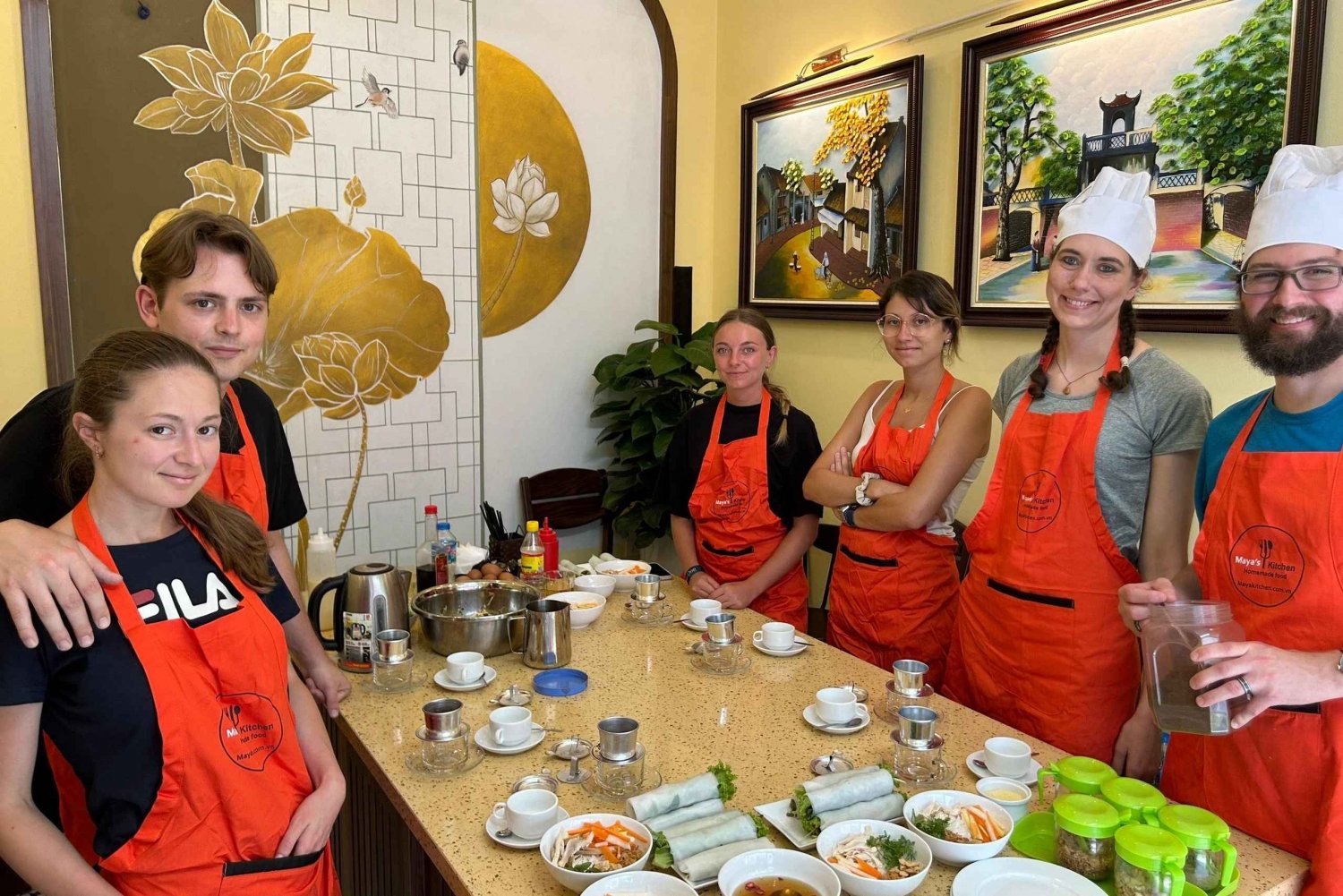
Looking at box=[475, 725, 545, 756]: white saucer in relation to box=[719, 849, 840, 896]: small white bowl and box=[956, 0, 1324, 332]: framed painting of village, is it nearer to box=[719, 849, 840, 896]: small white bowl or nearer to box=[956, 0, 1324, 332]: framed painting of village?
box=[719, 849, 840, 896]: small white bowl

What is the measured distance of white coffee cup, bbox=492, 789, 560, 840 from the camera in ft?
4.69

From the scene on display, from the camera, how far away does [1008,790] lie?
5.08 feet

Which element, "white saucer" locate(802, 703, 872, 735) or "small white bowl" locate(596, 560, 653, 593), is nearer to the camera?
"white saucer" locate(802, 703, 872, 735)

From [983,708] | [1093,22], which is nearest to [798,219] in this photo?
[1093,22]

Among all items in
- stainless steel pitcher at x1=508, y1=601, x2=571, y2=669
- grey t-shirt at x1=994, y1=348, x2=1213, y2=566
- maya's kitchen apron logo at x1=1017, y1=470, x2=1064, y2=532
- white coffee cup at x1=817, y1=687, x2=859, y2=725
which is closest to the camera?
white coffee cup at x1=817, y1=687, x2=859, y2=725

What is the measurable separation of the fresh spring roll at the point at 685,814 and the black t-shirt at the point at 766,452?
164 centimetres

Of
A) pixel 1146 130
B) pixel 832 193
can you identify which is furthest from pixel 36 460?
pixel 832 193

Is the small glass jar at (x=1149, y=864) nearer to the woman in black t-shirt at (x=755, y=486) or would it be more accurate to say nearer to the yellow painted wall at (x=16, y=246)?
the woman in black t-shirt at (x=755, y=486)

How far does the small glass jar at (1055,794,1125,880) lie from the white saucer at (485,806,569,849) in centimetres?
77

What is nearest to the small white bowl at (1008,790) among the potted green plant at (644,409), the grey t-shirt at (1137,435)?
the grey t-shirt at (1137,435)

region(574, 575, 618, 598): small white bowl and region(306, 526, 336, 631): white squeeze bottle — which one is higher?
region(306, 526, 336, 631): white squeeze bottle

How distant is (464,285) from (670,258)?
1105mm

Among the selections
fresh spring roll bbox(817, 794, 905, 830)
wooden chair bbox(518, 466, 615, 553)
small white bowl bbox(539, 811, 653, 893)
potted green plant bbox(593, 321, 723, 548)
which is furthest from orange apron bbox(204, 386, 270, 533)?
potted green plant bbox(593, 321, 723, 548)

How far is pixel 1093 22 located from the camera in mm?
2824
